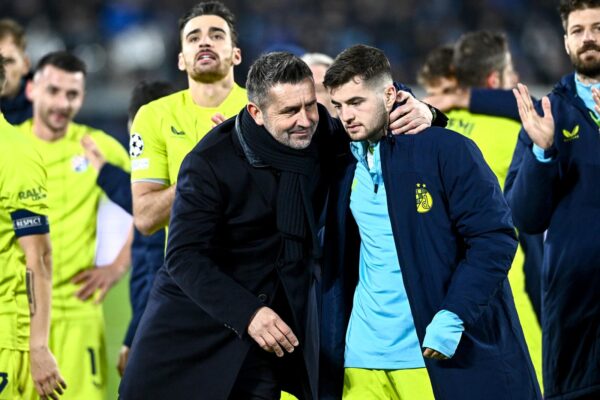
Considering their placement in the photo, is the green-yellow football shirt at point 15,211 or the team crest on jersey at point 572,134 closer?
the green-yellow football shirt at point 15,211

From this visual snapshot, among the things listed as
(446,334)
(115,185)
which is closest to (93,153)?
(115,185)

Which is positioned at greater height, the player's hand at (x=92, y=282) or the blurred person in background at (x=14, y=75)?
the blurred person in background at (x=14, y=75)

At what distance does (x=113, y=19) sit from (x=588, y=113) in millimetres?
10988

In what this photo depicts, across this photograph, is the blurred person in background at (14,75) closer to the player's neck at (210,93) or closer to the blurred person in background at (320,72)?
the blurred person in background at (320,72)

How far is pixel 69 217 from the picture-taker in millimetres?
6988

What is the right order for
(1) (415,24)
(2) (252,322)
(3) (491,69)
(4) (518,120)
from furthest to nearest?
Result: (1) (415,24)
(3) (491,69)
(4) (518,120)
(2) (252,322)

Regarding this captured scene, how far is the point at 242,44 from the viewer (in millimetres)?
14773

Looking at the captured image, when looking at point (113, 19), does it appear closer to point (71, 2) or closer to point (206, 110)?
point (71, 2)

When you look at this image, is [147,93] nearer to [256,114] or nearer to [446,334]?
[256,114]

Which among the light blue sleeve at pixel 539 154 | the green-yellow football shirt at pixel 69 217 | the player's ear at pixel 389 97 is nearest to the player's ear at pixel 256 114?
the player's ear at pixel 389 97

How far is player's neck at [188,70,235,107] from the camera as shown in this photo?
5.61 meters

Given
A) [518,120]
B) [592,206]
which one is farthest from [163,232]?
[592,206]

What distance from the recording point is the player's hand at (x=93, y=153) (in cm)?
710

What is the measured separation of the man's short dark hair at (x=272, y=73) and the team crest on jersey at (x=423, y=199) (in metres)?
0.61
